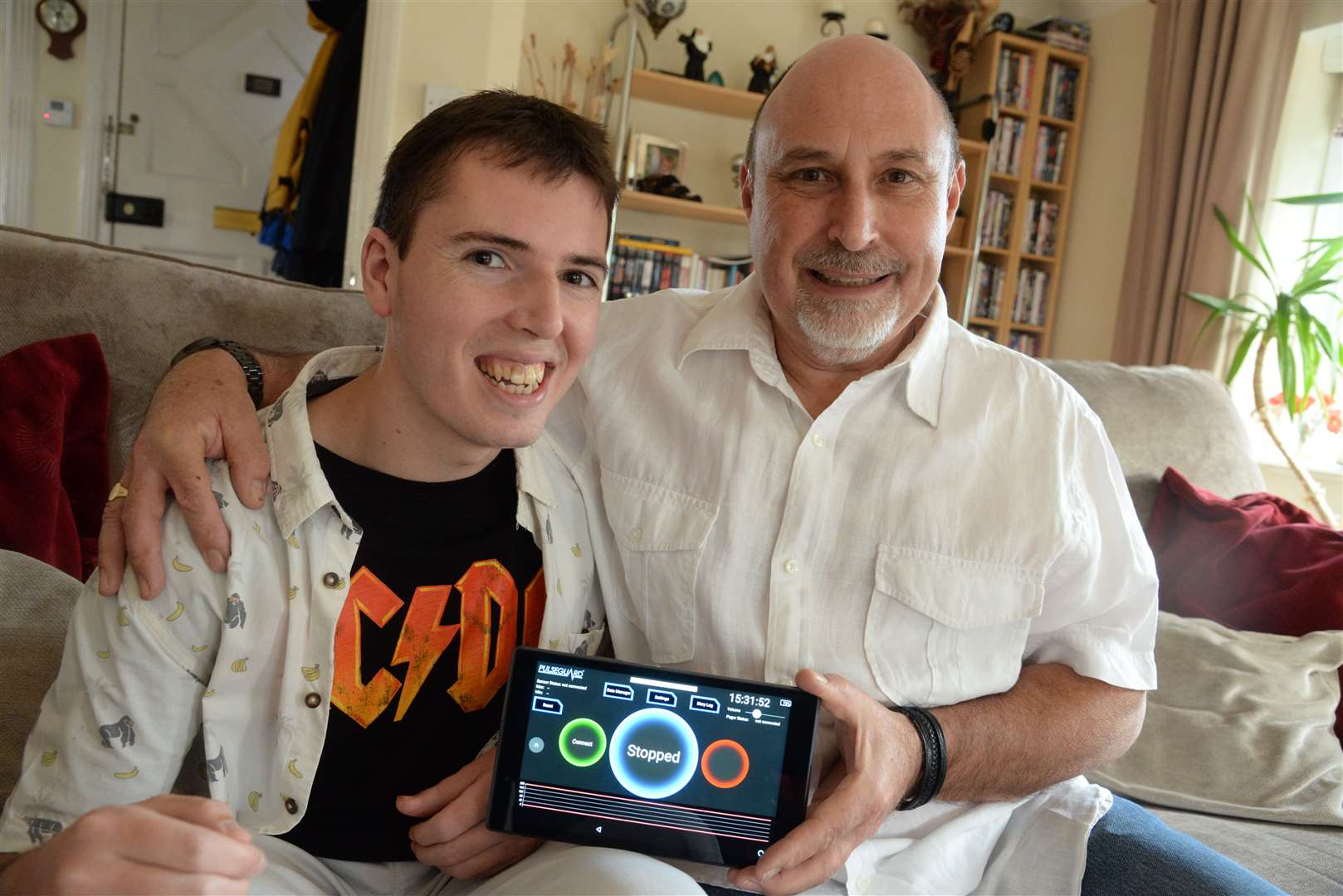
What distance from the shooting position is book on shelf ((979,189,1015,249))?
4.56 m

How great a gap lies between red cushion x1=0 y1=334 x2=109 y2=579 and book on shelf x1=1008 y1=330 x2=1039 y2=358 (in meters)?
4.09

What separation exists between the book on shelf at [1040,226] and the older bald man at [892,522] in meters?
3.63

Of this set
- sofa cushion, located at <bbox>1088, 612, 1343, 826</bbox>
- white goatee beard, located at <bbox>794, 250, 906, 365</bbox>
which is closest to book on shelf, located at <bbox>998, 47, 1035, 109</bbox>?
sofa cushion, located at <bbox>1088, 612, 1343, 826</bbox>

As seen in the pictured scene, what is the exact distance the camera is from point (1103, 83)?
451 centimetres

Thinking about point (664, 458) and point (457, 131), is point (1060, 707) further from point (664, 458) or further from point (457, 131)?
point (457, 131)

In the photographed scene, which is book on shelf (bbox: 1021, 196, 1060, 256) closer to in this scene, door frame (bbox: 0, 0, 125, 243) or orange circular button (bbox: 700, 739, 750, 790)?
door frame (bbox: 0, 0, 125, 243)

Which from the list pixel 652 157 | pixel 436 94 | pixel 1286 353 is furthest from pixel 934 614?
pixel 652 157

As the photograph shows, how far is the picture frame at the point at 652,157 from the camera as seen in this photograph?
13.3 feet

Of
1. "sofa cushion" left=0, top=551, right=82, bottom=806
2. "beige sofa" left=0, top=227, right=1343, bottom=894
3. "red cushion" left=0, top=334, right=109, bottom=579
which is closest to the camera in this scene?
"sofa cushion" left=0, top=551, right=82, bottom=806

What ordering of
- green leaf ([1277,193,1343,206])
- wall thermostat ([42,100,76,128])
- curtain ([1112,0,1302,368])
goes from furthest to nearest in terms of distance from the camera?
1. wall thermostat ([42,100,76,128])
2. curtain ([1112,0,1302,368])
3. green leaf ([1277,193,1343,206])

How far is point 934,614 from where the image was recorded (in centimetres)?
109

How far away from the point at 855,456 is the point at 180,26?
4367mm

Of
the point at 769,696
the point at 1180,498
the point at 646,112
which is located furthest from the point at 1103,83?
the point at 769,696

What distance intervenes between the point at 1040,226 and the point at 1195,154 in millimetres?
833
